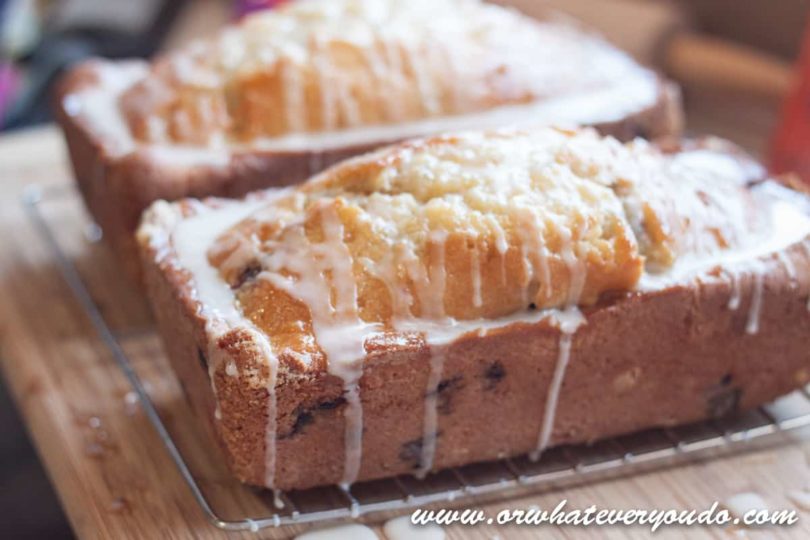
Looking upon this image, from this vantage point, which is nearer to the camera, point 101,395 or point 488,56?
point 101,395

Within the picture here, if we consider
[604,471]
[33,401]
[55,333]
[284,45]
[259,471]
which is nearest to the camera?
[259,471]

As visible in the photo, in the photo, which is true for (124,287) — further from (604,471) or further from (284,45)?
(604,471)

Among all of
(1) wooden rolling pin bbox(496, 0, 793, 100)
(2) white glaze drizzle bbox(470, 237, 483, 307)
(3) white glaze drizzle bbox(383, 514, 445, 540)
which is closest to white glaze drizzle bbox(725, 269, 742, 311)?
(2) white glaze drizzle bbox(470, 237, 483, 307)

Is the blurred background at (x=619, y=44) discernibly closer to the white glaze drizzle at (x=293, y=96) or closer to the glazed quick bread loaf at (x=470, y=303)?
the glazed quick bread loaf at (x=470, y=303)

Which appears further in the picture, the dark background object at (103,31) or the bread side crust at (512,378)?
the dark background object at (103,31)

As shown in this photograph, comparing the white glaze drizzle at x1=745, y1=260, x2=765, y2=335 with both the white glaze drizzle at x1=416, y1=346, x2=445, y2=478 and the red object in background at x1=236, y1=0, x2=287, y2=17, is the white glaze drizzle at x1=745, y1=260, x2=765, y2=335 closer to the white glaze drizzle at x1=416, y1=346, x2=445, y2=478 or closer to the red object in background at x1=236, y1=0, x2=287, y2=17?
the white glaze drizzle at x1=416, y1=346, x2=445, y2=478

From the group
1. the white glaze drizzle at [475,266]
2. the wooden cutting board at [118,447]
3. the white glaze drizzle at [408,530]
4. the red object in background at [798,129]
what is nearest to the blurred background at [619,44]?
the red object in background at [798,129]

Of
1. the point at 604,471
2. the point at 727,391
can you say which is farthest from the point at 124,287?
the point at 727,391

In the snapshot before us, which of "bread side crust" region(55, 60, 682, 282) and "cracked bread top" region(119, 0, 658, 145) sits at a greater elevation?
"cracked bread top" region(119, 0, 658, 145)
